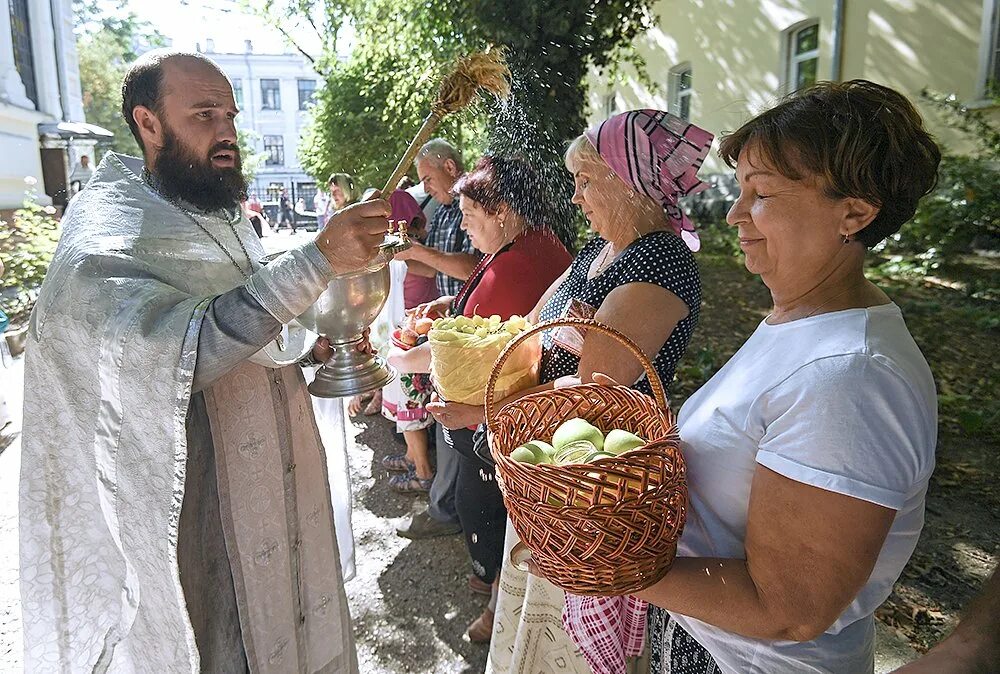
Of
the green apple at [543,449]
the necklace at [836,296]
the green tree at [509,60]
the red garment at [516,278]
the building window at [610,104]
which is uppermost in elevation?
the building window at [610,104]

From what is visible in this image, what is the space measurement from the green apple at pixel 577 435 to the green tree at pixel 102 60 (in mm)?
29855

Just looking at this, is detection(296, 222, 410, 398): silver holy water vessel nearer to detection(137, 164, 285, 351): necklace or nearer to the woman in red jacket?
detection(137, 164, 285, 351): necklace

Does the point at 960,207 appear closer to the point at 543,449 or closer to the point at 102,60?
the point at 543,449

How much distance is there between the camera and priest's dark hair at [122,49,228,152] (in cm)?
185

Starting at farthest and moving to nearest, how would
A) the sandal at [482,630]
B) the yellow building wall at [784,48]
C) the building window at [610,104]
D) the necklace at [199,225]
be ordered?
the building window at [610,104] → the yellow building wall at [784,48] → the sandal at [482,630] → the necklace at [199,225]

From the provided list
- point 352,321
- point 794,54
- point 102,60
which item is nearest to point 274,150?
point 102,60

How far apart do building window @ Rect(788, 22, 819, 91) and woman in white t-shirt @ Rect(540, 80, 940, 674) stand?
1137 centimetres

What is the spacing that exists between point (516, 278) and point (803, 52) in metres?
11.0

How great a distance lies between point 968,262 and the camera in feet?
24.3

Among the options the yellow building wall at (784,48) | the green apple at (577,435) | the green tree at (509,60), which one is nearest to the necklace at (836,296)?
the green apple at (577,435)

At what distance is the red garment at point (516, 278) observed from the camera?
2.67m

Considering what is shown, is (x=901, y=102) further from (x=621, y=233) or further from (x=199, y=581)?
(x=199, y=581)

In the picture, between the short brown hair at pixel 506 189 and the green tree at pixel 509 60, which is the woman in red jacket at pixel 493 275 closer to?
the short brown hair at pixel 506 189

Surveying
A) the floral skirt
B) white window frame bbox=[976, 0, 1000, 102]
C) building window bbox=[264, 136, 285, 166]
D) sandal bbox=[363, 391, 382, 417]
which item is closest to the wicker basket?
the floral skirt
